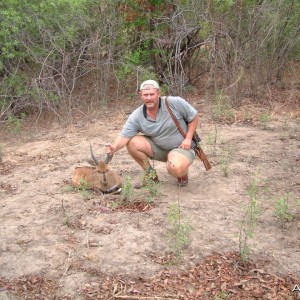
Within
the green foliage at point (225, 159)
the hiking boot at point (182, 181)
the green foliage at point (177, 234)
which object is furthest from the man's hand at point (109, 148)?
the green foliage at point (225, 159)

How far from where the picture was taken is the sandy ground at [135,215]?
13.8ft

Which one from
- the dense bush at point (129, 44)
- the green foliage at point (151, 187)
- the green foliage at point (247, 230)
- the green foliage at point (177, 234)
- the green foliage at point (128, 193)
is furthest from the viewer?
the dense bush at point (129, 44)

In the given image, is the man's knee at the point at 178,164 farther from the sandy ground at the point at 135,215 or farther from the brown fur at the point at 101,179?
the brown fur at the point at 101,179

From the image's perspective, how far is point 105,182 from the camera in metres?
6.00

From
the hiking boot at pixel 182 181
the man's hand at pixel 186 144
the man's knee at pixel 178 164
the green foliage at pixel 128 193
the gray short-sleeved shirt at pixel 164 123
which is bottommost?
the hiking boot at pixel 182 181

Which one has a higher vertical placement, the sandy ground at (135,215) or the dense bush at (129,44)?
the dense bush at (129,44)

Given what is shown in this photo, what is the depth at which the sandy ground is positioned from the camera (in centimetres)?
421

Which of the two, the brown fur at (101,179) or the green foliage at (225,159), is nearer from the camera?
the brown fur at (101,179)

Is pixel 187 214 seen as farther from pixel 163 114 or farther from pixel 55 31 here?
pixel 55 31

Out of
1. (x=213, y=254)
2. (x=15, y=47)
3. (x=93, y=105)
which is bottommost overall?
(x=93, y=105)

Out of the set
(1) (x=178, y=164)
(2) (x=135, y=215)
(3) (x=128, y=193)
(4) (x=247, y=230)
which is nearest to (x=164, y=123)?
(1) (x=178, y=164)

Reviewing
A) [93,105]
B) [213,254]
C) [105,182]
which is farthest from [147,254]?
[93,105]

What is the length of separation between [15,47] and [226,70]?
182 inches

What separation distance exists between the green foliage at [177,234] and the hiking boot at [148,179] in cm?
94
